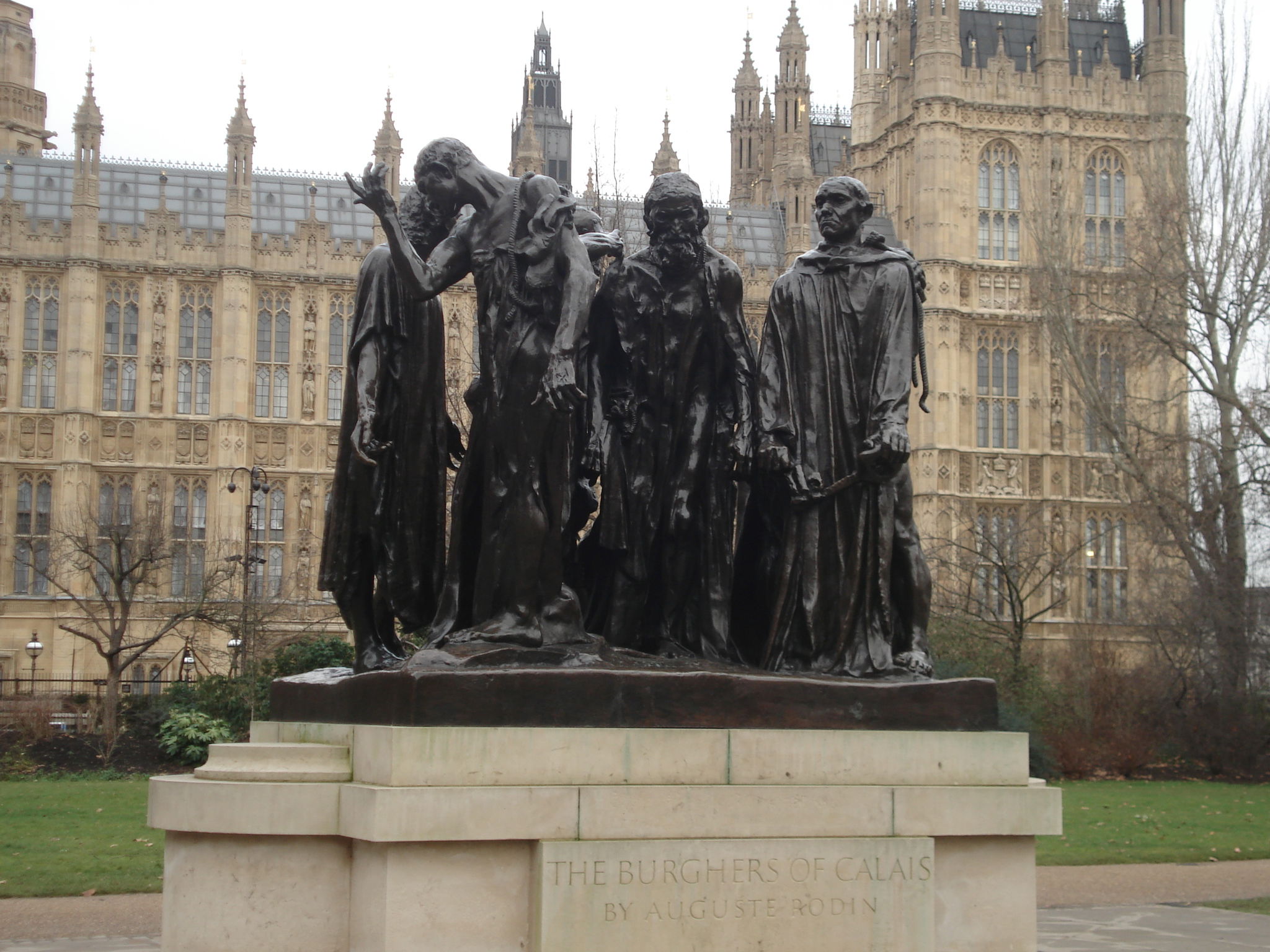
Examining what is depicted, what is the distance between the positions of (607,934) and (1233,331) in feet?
94.6

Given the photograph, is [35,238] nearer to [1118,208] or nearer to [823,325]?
[1118,208]

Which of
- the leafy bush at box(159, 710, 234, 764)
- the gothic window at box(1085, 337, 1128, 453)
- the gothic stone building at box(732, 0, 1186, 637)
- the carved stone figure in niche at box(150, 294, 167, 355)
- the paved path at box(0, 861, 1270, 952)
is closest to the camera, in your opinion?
the paved path at box(0, 861, 1270, 952)

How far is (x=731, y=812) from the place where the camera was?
19.9ft

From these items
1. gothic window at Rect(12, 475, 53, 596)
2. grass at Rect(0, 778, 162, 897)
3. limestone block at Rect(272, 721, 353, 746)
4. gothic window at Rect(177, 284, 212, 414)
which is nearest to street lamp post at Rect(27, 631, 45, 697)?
gothic window at Rect(12, 475, 53, 596)

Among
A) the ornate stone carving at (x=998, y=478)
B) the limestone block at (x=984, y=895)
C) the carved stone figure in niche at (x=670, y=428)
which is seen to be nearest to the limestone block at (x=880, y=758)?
the limestone block at (x=984, y=895)

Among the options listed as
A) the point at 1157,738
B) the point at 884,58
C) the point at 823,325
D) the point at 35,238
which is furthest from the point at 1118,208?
the point at 823,325

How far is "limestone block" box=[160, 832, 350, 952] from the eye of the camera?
5887 mm

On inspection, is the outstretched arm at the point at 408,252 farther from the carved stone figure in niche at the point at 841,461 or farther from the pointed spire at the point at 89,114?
the pointed spire at the point at 89,114

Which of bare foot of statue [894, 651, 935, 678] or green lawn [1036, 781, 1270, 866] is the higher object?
bare foot of statue [894, 651, 935, 678]

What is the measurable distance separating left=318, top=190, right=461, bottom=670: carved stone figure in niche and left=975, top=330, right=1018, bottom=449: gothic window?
43.5 metres

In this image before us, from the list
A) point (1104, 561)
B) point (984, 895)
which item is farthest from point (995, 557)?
point (984, 895)

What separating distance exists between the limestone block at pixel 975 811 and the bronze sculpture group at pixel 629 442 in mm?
694

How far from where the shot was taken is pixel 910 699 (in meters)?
6.55

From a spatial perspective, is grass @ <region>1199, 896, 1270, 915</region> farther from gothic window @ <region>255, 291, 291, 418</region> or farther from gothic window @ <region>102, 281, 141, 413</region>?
gothic window @ <region>102, 281, 141, 413</region>
